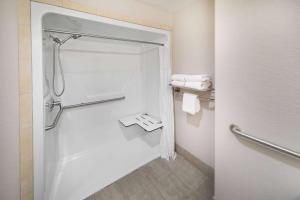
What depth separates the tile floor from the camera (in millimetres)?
1384

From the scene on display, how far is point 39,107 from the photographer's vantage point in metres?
1.06

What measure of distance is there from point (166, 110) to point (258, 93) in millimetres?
1182

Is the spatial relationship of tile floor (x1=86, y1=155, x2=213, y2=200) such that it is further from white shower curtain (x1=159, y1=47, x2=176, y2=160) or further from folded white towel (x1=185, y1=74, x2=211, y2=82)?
folded white towel (x1=185, y1=74, x2=211, y2=82)

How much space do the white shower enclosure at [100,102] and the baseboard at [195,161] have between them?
0.13 meters

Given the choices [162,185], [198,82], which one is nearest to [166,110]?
[198,82]

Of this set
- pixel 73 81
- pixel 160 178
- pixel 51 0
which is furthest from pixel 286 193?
pixel 73 81

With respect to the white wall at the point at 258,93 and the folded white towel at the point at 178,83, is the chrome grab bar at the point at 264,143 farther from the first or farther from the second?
the folded white towel at the point at 178,83

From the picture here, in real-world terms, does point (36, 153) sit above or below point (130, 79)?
below

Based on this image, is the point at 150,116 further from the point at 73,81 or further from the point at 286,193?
the point at 286,193

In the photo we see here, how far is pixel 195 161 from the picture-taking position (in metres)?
1.81

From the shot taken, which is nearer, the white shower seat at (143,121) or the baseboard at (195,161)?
the baseboard at (195,161)

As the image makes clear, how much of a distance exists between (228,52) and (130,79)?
5.53 feet

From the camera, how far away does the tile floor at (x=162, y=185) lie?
1.38 meters

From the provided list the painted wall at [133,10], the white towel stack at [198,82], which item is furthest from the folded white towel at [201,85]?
the painted wall at [133,10]
